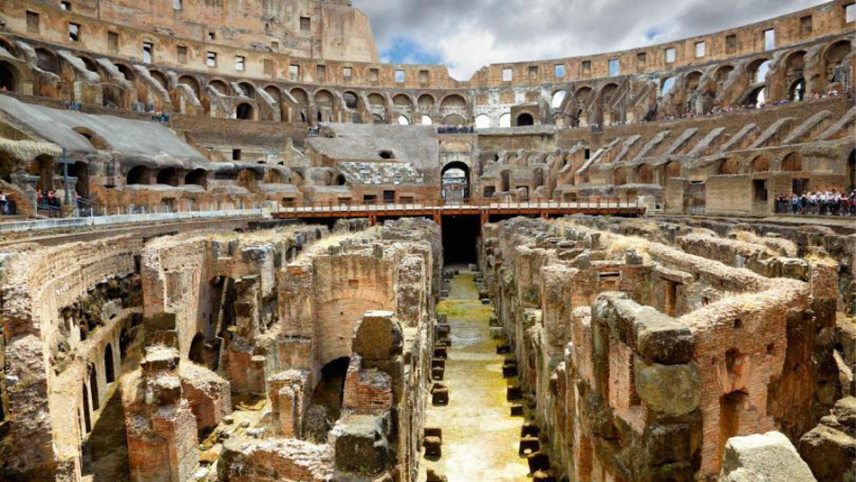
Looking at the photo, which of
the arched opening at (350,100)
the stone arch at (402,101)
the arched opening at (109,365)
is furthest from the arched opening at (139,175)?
the stone arch at (402,101)

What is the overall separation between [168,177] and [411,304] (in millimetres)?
33793

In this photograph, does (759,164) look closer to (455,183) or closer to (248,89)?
(455,183)

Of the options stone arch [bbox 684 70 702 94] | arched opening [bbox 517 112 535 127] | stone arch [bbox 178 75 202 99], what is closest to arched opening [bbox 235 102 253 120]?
stone arch [bbox 178 75 202 99]

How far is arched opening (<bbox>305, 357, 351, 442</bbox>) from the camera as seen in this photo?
10.1 metres

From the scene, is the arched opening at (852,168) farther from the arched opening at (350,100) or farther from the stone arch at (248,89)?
the stone arch at (248,89)

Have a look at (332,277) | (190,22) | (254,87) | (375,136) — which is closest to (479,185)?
(375,136)

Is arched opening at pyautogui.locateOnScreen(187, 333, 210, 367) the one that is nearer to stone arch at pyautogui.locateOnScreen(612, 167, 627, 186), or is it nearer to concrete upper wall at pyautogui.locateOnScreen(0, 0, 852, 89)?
stone arch at pyautogui.locateOnScreen(612, 167, 627, 186)

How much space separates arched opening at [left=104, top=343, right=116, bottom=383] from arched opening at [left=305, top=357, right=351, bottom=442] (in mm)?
5579

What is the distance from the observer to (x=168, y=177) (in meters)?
39.5

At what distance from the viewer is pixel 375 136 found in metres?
55.9

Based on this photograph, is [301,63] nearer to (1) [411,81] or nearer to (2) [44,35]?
(1) [411,81]

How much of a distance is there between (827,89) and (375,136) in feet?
117

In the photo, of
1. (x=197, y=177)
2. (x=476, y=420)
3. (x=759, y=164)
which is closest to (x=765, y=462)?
(x=476, y=420)

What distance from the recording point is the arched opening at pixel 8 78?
39222 millimetres
